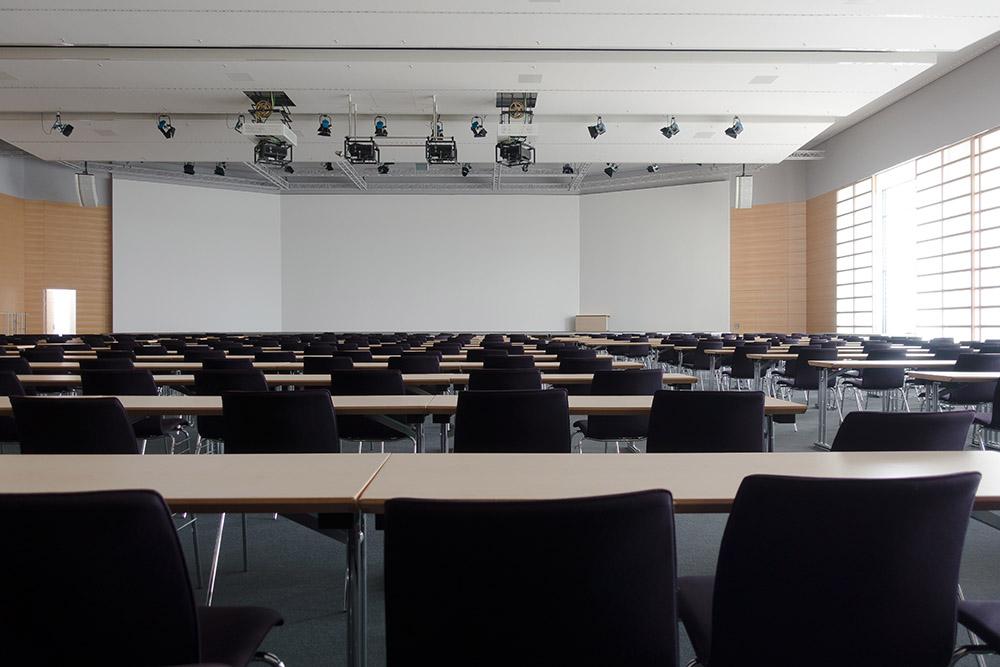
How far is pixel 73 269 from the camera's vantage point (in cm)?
1841

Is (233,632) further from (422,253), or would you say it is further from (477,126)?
(422,253)

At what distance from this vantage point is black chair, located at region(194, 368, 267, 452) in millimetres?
4402

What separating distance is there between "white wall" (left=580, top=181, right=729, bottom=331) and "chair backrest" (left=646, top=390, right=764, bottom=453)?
1636cm

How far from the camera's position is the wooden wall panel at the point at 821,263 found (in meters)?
18.0

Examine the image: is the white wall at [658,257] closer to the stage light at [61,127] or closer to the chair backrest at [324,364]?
the stage light at [61,127]

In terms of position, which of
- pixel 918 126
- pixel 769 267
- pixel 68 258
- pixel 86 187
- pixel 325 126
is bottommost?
pixel 769 267

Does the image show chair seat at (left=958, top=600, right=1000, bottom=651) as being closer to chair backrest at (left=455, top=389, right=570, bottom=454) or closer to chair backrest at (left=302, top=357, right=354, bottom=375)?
chair backrest at (left=455, top=389, right=570, bottom=454)

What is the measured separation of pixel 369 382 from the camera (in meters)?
4.52

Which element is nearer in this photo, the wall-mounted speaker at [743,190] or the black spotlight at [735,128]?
the black spotlight at [735,128]

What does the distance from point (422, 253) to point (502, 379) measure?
1557 centimetres

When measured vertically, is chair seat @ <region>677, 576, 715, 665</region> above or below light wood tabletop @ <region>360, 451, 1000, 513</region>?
below

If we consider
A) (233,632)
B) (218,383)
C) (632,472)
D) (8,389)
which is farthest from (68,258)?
(632,472)

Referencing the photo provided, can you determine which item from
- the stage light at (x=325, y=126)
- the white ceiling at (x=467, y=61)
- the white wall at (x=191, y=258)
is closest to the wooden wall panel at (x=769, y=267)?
the white ceiling at (x=467, y=61)

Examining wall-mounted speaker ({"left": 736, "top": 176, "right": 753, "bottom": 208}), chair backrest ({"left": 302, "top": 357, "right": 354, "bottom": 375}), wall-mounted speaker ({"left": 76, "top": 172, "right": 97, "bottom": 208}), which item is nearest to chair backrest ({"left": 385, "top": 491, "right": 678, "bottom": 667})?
chair backrest ({"left": 302, "top": 357, "right": 354, "bottom": 375})
